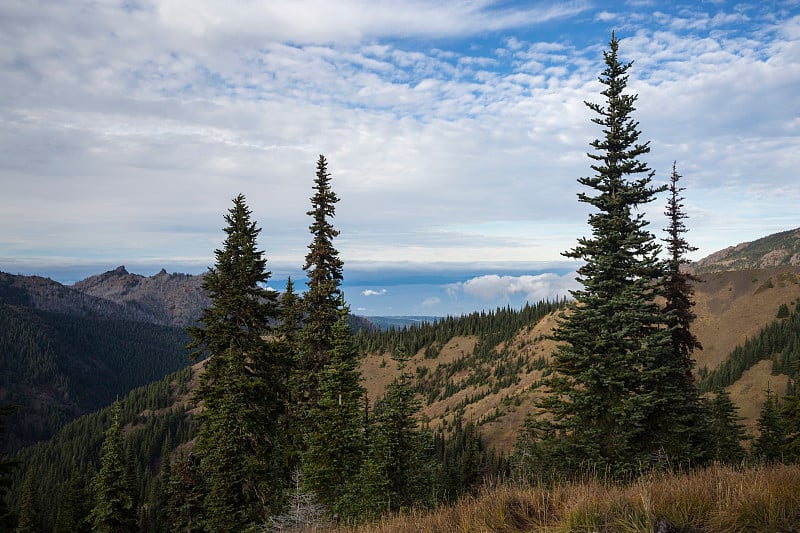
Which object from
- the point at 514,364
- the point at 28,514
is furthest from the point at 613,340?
the point at 514,364

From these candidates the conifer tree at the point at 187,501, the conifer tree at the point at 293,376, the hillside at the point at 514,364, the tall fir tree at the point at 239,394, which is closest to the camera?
the tall fir tree at the point at 239,394

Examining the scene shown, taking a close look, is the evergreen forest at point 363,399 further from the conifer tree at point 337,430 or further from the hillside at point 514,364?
the hillside at point 514,364

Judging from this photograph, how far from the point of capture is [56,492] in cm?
13838

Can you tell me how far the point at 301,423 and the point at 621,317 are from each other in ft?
58.3

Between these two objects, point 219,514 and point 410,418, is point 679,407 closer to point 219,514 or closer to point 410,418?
point 410,418

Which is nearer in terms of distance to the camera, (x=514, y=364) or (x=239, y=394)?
(x=239, y=394)

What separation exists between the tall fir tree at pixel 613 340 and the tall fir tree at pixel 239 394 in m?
14.1

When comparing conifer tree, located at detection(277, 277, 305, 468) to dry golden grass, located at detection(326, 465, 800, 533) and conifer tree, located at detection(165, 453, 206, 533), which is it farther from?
dry golden grass, located at detection(326, 465, 800, 533)

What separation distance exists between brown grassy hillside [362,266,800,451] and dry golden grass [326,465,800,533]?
74.8 meters

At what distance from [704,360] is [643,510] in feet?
371

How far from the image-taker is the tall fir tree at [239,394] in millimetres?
22625

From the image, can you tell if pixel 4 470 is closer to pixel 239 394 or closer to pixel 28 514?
pixel 239 394

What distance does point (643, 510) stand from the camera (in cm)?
609

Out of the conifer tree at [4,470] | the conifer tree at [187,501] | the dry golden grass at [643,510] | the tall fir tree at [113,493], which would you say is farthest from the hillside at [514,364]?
the dry golden grass at [643,510]
